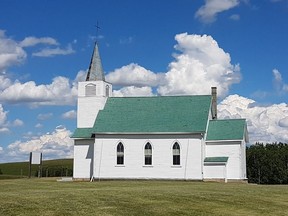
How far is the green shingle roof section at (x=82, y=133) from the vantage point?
191ft

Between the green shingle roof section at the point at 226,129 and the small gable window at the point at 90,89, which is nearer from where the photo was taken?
the green shingle roof section at the point at 226,129

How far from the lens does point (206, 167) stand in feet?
179

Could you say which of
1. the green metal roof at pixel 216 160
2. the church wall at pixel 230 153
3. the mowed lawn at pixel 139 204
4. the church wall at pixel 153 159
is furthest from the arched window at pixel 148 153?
the mowed lawn at pixel 139 204

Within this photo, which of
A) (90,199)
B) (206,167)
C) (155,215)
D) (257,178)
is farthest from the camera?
(257,178)

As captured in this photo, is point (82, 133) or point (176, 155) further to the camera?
point (82, 133)

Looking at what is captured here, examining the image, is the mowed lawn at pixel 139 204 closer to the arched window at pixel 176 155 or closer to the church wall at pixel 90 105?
the arched window at pixel 176 155

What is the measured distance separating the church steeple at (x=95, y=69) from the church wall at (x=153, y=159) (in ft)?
28.9

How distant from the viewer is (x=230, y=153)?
55719 mm

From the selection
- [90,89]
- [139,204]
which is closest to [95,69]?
[90,89]

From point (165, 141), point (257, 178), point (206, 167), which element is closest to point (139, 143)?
point (165, 141)

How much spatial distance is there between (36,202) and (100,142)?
32.9m

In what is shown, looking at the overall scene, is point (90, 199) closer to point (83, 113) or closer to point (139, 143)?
point (139, 143)

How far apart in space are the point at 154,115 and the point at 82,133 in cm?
877

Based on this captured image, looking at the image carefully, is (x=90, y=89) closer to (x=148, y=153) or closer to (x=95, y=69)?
(x=95, y=69)
